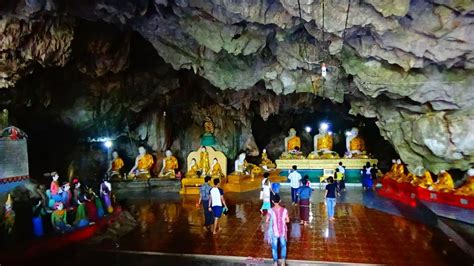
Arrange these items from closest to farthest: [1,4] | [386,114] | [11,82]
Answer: [1,4] < [11,82] < [386,114]

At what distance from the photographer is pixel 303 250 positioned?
26.4ft

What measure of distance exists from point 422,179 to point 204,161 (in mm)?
10510

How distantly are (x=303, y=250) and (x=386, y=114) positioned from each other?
22.8ft

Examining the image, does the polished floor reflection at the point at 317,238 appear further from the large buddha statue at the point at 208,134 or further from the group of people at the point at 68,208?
the large buddha statue at the point at 208,134

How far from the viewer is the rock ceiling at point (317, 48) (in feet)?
24.7

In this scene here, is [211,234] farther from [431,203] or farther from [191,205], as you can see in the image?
[431,203]

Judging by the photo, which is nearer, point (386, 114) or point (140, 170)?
point (386, 114)

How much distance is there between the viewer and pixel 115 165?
1906 cm

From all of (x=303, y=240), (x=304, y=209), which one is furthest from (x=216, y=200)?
(x=304, y=209)

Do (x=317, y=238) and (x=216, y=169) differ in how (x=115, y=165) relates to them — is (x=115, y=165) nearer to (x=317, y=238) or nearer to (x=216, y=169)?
(x=216, y=169)

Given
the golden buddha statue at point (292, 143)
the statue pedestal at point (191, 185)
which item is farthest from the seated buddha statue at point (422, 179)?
the golden buddha statue at point (292, 143)

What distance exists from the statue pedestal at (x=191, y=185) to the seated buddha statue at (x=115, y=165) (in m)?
4.20

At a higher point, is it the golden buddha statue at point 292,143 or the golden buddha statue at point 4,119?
the golden buddha statue at point 4,119

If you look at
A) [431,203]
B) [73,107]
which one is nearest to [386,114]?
[431,203]
